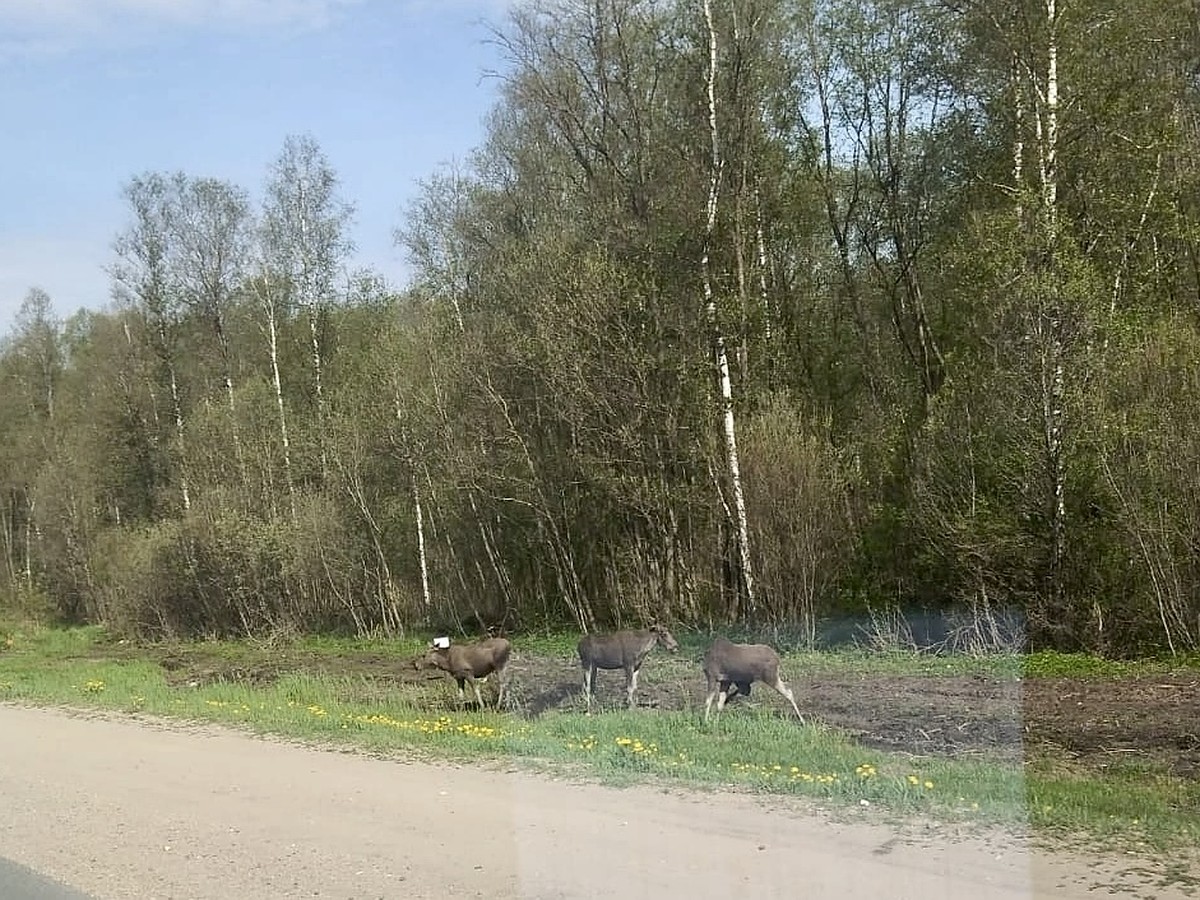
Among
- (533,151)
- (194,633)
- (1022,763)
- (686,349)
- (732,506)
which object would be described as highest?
(533,151)

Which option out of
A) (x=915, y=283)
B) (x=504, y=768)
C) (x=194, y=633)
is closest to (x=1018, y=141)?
(x=915, y=283)

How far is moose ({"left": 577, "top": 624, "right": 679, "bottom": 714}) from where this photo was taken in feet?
47.1

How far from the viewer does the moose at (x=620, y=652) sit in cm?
1436

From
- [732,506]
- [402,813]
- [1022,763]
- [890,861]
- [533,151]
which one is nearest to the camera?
[890,861]

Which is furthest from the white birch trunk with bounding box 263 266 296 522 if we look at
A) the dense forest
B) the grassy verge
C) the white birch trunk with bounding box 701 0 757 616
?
the white birch trunk with bounding box 701 0 757 616

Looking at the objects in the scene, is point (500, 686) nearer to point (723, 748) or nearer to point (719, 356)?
point (723, 748)

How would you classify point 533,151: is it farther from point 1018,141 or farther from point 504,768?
point 504,768

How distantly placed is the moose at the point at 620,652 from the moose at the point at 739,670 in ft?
5.57

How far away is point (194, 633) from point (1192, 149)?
90.8 feet

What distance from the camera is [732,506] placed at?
813 inches

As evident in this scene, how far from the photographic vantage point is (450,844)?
8.06 meters

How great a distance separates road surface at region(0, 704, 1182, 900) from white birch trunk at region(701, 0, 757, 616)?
10161 mm

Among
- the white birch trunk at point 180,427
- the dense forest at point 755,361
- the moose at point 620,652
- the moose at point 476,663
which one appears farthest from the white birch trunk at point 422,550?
the moose at point 620,652

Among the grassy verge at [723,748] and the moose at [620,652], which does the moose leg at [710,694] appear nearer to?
the grassy verge at [723,748]
